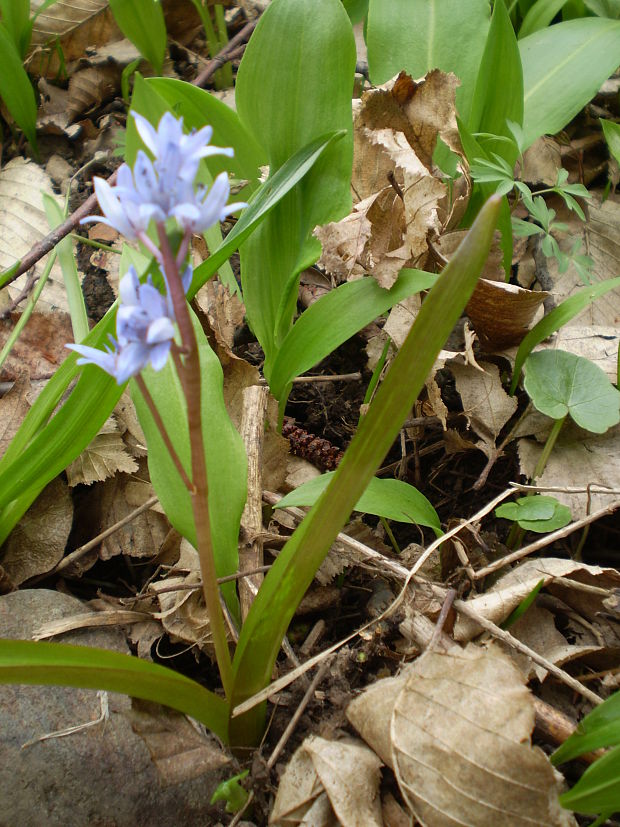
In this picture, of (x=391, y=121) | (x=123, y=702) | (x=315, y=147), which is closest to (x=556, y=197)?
(x=391, y=121)

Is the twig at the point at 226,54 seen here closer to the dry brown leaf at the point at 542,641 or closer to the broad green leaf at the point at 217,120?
the broad green leaf at the point at 217,120

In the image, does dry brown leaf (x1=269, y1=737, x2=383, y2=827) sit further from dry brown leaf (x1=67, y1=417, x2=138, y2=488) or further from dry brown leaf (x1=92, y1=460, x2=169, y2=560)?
dry brown leaf (x1=67, y1=417, x2=138, y2=488)

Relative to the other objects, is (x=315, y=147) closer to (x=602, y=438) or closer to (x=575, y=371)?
(x=575, y=371)

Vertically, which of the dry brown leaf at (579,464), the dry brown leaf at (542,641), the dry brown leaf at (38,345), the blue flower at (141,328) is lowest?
the dry brown leaf at (542,641)

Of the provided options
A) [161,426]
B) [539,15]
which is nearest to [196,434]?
→ [161,426]

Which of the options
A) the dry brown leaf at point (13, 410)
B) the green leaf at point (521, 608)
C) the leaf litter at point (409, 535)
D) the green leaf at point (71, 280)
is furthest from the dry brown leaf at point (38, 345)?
the green leaf at point (521, 608)

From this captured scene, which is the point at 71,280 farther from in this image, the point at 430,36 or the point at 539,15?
the point at 539,15

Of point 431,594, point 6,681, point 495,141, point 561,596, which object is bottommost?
point 561,596
